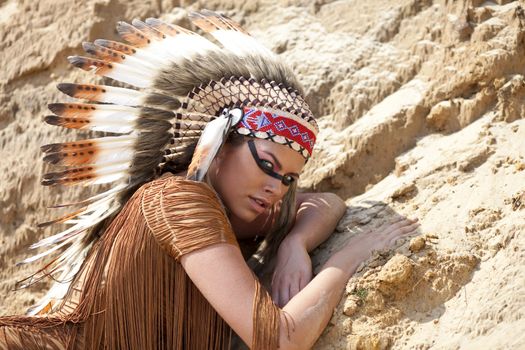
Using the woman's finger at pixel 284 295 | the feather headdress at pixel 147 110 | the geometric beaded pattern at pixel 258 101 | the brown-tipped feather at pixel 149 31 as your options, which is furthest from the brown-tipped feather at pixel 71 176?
the woman's finger at pixel 284 295

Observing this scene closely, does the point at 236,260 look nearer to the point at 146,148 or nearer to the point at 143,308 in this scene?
the point at 143,308

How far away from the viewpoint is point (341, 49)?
11.7 feet

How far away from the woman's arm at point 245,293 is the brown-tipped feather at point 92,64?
2.51 feet

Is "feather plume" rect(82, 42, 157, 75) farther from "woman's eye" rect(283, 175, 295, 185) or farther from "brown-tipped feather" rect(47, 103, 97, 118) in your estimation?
"woman's eye" rect(283, 175, 295, 185)

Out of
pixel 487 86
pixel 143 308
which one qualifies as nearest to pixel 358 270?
pixel 143 308

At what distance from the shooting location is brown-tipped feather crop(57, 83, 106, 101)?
112 inches

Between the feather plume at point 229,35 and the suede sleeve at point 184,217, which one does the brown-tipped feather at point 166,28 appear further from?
the suede sleeve at point 184,217

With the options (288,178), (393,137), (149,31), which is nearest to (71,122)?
(149,31)

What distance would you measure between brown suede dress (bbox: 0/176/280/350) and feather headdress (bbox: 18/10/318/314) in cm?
26

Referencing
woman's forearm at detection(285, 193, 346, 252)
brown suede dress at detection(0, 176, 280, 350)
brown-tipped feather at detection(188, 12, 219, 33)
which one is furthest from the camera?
brown-tipped feather at detection(188, 12, 219, 33)

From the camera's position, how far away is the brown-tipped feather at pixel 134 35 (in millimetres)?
2920

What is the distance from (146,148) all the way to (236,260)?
60cm

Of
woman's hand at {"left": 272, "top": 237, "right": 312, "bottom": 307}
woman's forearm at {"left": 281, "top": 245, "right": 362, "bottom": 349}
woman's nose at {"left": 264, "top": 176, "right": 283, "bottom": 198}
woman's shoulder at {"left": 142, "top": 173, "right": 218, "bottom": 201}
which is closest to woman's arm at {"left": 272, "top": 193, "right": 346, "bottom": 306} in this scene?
woman's hand at {"left": 272, "top": 237, "right": 312, "bottom": 307}

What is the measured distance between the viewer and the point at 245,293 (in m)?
2.43
